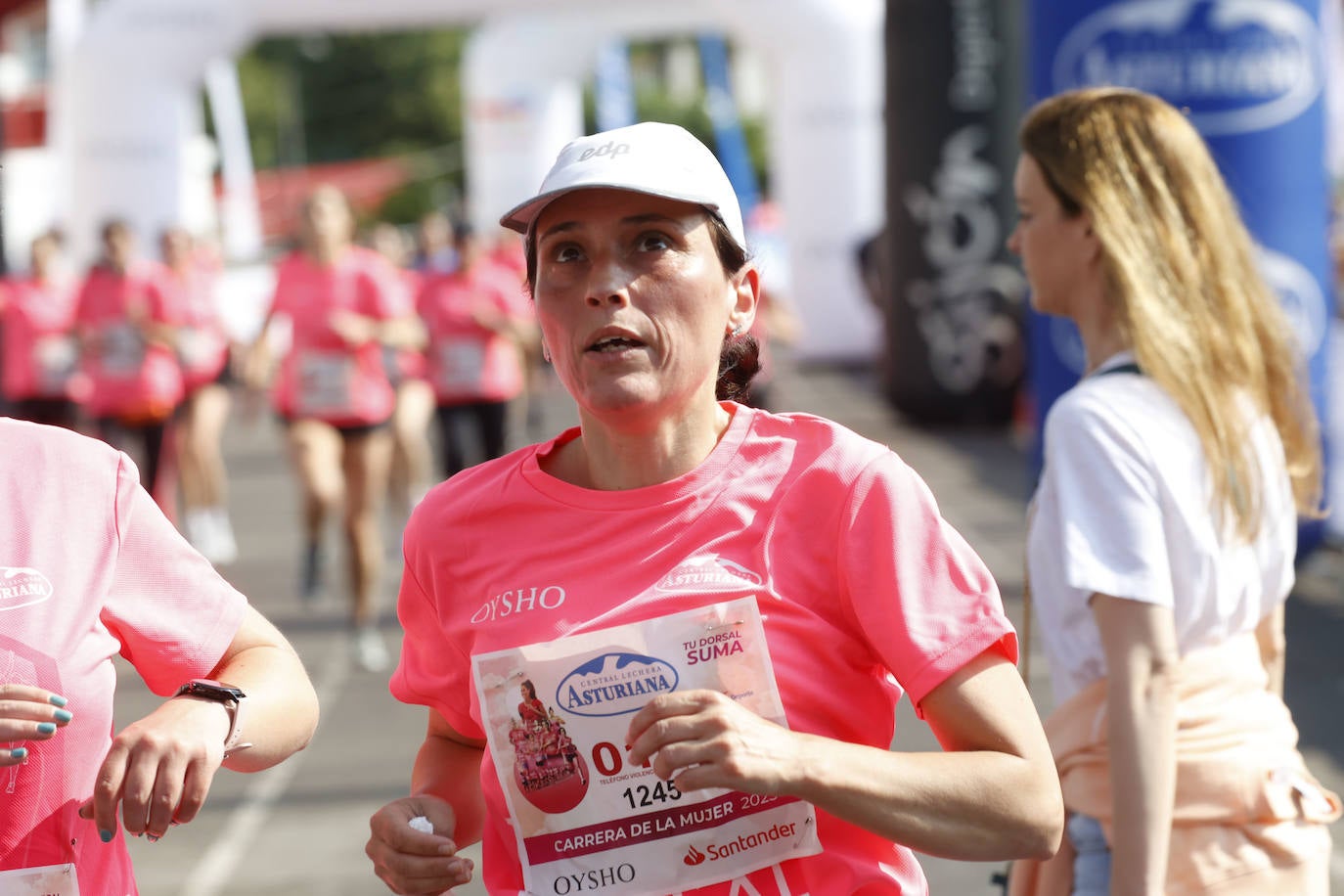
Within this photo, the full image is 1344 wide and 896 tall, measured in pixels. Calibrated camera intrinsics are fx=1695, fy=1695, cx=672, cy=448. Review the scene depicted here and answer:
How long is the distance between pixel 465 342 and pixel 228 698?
839 centimetres

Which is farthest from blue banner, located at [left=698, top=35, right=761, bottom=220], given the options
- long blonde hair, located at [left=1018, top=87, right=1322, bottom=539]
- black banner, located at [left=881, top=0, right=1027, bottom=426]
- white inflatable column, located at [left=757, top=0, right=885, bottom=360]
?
long blonde hair, located at [left=1018, top=87, right=1322, bottom=539]

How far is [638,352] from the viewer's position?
1748 mm

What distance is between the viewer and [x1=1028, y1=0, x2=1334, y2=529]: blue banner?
611cm

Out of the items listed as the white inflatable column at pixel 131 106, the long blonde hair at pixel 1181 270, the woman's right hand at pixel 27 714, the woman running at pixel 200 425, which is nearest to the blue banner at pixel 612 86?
the white inflatable column at pixel 131 106

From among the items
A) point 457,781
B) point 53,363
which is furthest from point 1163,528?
point 53,363

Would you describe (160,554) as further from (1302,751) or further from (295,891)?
(1302,751)

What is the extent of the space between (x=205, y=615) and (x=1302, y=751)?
164 inches

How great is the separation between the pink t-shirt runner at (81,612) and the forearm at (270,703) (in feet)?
0.13

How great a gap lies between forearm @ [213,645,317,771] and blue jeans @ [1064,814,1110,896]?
0.97 metres

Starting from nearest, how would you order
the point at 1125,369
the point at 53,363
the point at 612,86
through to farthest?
the point at 1125,369
the point at 53,363
the point at 612,86

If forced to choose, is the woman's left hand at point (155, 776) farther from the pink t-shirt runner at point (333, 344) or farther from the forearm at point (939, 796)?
the pink t-shirt runner at point (333, 344)

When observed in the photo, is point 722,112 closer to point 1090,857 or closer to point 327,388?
point 327,388

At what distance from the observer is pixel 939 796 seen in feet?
→ 5.20

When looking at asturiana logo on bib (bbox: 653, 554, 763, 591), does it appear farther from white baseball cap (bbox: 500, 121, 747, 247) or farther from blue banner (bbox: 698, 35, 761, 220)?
blue banner (bbox: 698, 35, 761, 220)
